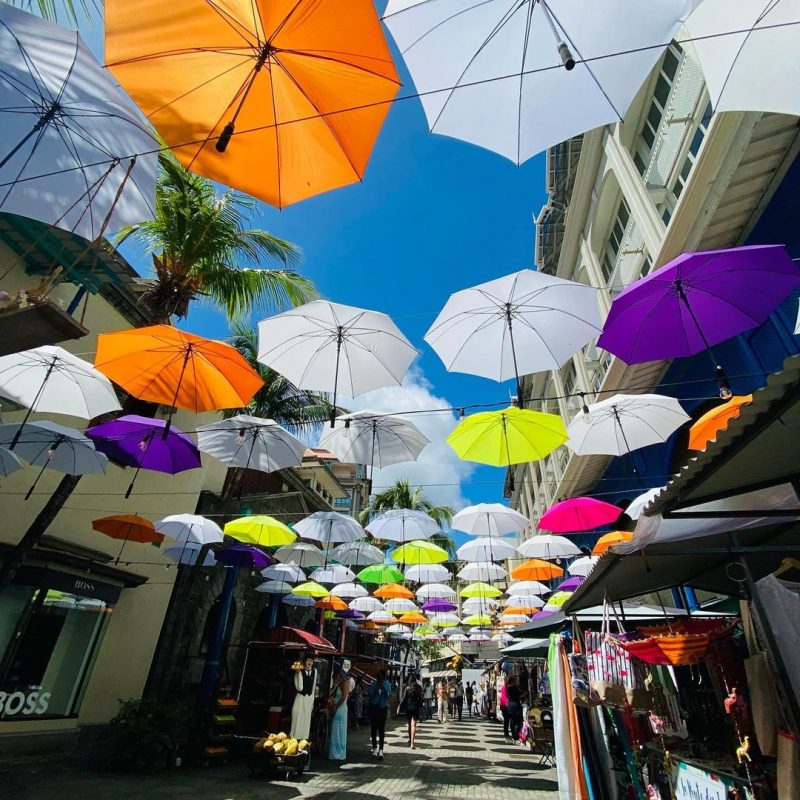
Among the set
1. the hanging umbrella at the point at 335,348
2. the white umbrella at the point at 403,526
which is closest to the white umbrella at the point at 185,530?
the white umbrella at the point at 403,526

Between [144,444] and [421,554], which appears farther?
[421,554]

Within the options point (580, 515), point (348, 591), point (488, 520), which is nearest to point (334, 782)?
point (488, 520)

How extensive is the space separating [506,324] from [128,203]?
540 centimetres

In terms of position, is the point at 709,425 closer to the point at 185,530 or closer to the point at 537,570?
the point at 185,530

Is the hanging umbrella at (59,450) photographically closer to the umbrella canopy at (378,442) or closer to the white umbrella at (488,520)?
the umbrella canopy at (378,442)

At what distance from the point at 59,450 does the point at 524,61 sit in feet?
31.3

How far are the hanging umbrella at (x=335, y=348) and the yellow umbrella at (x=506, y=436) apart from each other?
5.53 ft

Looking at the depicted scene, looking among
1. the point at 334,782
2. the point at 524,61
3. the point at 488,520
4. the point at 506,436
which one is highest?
the point at 524,61

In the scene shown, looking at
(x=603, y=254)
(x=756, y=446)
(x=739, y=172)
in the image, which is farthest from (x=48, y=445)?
(x=603, y=254)

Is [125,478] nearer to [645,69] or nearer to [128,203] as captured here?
[128,203]

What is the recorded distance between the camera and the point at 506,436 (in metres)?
8.64

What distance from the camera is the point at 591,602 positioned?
267 inches

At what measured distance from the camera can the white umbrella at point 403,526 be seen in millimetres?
13453

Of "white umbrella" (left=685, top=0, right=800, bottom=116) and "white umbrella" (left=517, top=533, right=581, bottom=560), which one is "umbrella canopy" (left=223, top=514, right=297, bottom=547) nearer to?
"white umbrella" (left=517, top=533, right=581, bottom=560)
